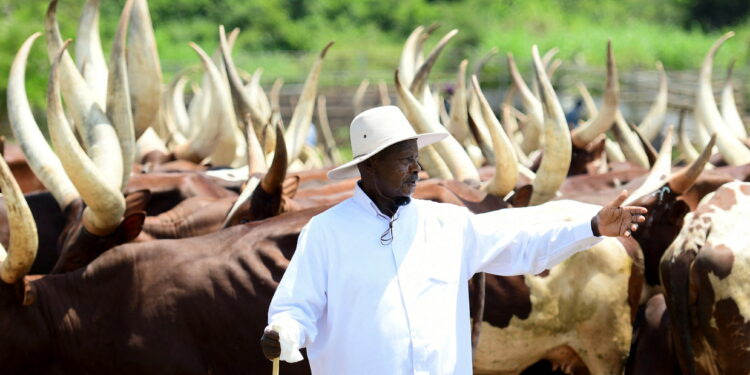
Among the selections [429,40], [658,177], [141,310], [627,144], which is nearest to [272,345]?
[141,310]

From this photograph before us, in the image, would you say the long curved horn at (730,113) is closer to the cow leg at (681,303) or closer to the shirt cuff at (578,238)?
the cow leg at (681,303)

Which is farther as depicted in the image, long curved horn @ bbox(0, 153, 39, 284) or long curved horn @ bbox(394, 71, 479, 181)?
long curved horn @ bbox(394, 71, 479, 181)

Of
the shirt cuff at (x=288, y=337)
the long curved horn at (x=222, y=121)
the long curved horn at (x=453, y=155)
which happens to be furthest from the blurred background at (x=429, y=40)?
the shirt cuff at (x=288, y=337)

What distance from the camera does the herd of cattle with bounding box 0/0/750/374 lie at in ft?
13.5

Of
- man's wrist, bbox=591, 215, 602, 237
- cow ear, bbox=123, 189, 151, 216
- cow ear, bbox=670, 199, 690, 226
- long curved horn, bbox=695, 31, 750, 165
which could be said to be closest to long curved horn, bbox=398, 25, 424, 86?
long curved horn, bbox=695, 31, 750, 165

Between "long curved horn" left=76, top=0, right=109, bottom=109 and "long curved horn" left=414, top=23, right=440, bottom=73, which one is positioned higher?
"long curved horn" left=76, top=0, right=109, bottom=109

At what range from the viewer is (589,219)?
10.7 ft

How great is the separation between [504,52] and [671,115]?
8.17 meters

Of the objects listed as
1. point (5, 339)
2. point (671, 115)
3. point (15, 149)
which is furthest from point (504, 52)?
point (5, 339)

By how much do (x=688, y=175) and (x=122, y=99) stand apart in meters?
2.51

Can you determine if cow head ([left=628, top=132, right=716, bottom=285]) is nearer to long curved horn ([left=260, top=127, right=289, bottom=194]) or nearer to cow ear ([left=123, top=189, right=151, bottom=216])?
long curved horn ([left=260, top=127, right=289, bottom=194])

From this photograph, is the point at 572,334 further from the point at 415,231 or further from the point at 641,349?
the point at 415,231

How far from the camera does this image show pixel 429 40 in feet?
83.1

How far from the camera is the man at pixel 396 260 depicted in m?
3.20
